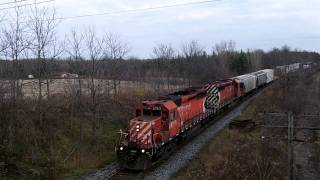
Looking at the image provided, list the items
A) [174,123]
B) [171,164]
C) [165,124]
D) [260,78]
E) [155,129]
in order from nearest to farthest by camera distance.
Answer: [155,129] → [171,164] → [165,124] → [174,123] → [260,78]

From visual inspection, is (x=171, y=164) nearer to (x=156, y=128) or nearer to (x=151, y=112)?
(x=156, y=128)

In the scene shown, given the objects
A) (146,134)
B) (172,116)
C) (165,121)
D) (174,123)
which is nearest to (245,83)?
(174,123)

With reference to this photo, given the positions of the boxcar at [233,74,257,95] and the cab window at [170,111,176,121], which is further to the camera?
the boxcar at [233,74,257,95]

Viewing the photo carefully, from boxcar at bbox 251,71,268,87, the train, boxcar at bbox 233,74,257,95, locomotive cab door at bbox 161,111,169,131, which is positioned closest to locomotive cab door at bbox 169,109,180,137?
the train

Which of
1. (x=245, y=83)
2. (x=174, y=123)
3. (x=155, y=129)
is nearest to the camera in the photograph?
(x=155, y=129)

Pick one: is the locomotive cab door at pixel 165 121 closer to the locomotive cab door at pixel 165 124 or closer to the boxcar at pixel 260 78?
the locomotive cab door at pixel 165 124

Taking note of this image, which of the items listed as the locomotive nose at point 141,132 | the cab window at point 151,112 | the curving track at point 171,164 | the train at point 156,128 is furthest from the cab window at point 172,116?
the locomotive nose at point 141,132

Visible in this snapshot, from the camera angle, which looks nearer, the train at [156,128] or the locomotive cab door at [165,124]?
the train at [156,128]

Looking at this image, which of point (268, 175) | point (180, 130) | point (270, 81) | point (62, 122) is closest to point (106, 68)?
point (62, 122)

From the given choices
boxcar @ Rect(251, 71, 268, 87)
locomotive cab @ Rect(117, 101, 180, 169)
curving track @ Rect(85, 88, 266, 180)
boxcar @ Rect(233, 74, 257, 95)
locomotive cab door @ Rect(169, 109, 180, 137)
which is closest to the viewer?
curving track @ Rect(85, 88, 266, 180)

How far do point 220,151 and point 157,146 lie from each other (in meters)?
4.77

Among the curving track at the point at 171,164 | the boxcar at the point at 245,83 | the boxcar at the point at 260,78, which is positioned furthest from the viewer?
the boxcar at the point at 260,78

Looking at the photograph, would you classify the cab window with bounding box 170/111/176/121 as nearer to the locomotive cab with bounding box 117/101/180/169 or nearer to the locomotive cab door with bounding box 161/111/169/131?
the locomotive cab with bounding box 117/101/180/169

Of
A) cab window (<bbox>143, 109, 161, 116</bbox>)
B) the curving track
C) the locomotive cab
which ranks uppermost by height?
cab window (<bbox>143, 109, 161, 116</bbox>)
